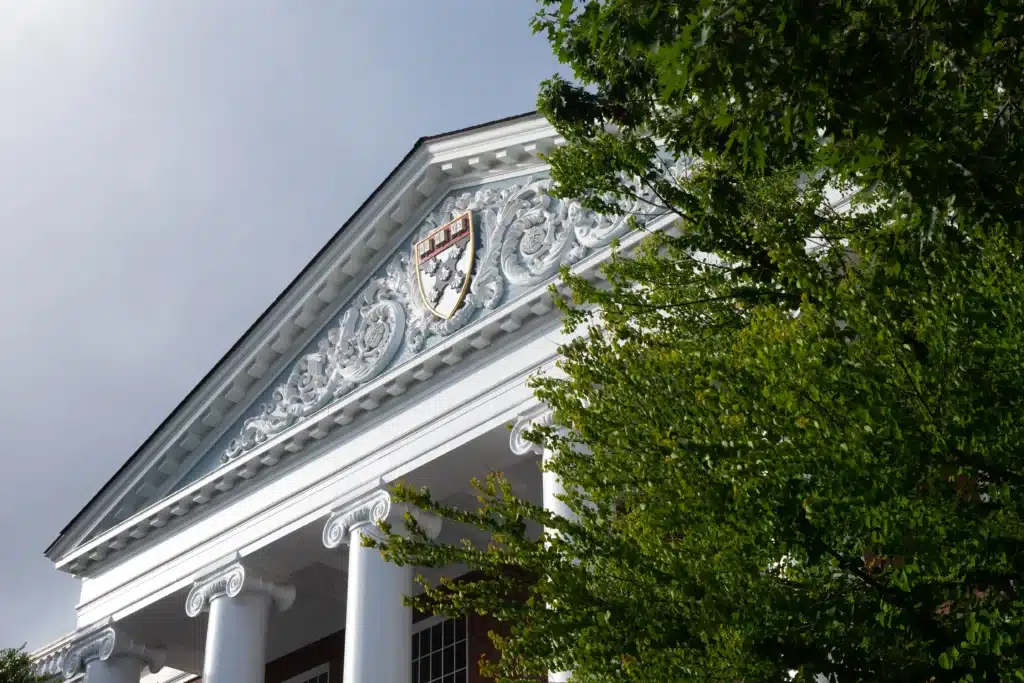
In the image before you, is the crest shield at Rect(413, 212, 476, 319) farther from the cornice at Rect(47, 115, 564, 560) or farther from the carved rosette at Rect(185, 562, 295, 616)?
the carved rosette at Rect(185, 562, 295, 616)

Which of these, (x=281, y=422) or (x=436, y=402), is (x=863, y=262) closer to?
(x=436, y=402)

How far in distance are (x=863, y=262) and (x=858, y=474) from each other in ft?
7.99

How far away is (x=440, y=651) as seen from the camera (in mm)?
24641

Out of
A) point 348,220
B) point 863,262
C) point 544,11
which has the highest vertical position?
point 348,220

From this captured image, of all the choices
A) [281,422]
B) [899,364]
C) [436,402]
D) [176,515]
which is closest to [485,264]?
[436,402]

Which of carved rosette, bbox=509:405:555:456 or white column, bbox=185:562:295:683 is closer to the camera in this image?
carved rosette, bbox=509:405:555:456

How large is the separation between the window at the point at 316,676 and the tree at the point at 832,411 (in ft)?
58.7

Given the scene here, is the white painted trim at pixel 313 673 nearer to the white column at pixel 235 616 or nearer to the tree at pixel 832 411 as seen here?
the white column at pixel 235 616

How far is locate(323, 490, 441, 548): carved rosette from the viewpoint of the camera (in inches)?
812

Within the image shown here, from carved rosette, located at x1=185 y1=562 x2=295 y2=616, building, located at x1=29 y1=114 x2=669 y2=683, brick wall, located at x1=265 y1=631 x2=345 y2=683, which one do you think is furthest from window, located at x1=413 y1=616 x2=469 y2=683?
carved rosette, located at x1=185 y1=562 x2=295 y2=616

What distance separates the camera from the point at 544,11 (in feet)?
33.2

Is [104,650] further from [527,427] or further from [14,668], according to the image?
[527,427]

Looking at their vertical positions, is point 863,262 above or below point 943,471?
above

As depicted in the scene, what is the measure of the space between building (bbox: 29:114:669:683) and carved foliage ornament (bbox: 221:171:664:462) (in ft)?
0.12
